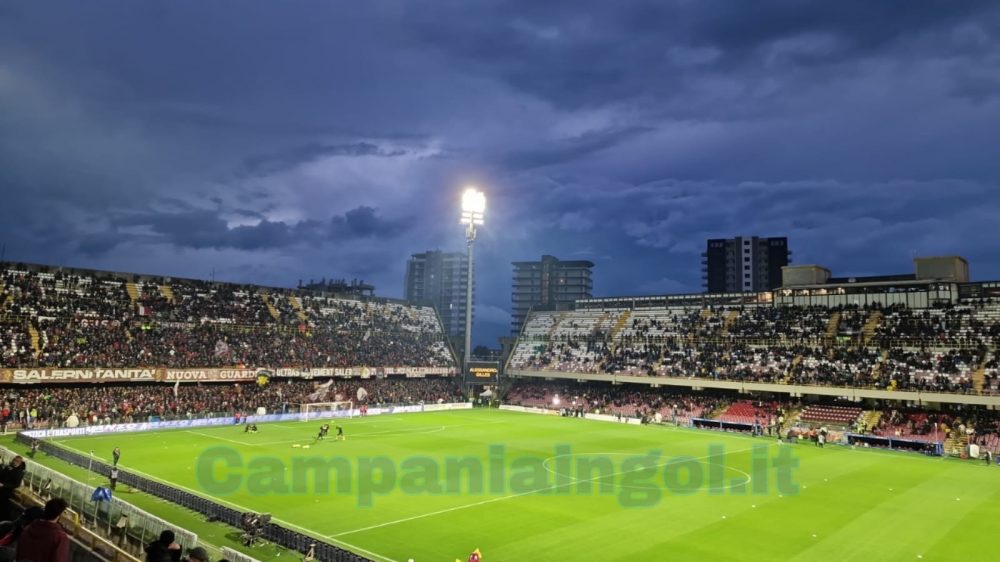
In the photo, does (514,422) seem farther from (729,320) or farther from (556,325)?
(556,325)

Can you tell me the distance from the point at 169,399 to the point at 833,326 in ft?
206

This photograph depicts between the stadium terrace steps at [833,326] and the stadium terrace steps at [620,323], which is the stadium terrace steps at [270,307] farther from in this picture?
the stadium terrace steps at [833,326]

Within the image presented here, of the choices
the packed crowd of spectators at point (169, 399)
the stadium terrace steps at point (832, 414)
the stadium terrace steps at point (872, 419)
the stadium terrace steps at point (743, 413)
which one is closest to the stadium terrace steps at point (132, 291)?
the packed crowd of spectators at point (169, 399)

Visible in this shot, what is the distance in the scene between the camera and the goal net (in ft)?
199

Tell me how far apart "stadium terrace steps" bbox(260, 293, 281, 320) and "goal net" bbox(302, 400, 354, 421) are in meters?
13.5

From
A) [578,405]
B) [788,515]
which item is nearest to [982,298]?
[578,405]

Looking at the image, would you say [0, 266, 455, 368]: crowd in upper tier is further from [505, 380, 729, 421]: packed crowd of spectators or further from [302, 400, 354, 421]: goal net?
[505, 380, 729, 421]: packed crowd of spectators

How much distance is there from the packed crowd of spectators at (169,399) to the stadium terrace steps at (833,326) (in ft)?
137

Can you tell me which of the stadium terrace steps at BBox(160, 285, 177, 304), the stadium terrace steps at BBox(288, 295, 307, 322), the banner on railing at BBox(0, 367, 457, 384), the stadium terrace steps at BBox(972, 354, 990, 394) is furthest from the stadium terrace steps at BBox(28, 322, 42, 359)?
the stadium terrace steps at BBox(972, 354, 990, 394)

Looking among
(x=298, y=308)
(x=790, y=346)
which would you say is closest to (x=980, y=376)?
(x=790, y=346)

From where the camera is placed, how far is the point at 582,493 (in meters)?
31.1

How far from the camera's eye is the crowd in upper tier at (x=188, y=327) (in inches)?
2079

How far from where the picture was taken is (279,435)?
159ft

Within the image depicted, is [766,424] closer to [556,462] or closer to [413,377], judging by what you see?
[556,462]
